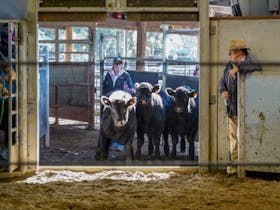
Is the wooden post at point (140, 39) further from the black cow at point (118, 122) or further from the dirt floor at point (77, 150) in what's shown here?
the black cow at point (118, 122)

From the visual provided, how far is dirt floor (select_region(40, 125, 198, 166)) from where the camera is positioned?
24.5 ft

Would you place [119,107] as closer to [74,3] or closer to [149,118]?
[149,118]

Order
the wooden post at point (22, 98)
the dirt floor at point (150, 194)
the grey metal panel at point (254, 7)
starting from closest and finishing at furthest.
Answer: the dirt floor at point (150, 194) → the wooden post at point (22, 98) → the grey metal panel at point (254, 7)

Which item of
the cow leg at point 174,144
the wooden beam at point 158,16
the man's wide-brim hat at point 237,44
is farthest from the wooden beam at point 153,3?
the cow leg at point 174,144

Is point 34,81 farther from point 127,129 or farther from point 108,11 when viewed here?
point 127,129

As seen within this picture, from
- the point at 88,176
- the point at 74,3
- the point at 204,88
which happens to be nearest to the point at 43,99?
the point at 74,3

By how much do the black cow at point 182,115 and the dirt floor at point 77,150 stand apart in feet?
1.03

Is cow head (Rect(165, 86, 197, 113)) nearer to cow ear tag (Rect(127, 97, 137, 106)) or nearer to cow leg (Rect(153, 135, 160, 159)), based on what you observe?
cow leg (Rect(153, 135, 160, 159))

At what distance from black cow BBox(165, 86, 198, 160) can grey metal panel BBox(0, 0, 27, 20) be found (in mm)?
2576

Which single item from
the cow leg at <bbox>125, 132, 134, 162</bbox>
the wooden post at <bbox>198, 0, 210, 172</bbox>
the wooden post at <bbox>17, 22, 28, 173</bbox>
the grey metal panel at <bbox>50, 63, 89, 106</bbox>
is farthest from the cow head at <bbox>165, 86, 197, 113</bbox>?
the grey metal panel at <bbox>50, 63, 89, 106</bbox>

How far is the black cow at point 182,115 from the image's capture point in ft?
26.2

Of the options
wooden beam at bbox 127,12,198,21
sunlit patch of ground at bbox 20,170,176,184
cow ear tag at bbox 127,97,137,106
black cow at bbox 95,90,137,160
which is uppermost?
wooden beam at bbox 127,12,198,21

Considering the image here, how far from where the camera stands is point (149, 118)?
7.85 m

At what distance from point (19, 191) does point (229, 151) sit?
2.21m
